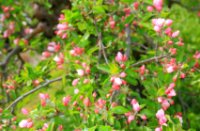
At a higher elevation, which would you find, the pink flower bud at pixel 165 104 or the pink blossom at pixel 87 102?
the pink blossom at pixel 87 102

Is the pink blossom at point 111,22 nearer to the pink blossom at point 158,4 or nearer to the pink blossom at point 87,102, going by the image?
the pink blossom at point 158,4

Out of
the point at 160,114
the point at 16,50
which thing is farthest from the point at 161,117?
the point at 16,50

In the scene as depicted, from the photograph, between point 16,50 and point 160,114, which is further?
point 16,50

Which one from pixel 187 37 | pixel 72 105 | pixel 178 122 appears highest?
pixel 187 37

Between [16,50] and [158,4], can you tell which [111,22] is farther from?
[16,50]

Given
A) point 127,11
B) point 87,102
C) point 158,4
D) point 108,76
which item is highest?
point 127,11

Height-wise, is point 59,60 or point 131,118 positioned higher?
point 59,60

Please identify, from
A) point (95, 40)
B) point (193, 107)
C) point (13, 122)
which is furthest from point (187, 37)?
point (13, 122)

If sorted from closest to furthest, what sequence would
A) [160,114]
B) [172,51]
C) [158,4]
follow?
[160,114] → [172,51] → [158,4]

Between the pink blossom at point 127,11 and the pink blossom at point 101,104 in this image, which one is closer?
the pink blossom at point 101,104

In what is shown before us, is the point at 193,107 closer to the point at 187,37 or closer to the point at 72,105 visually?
the point at 187,37

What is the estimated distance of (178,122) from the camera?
7.63 feet

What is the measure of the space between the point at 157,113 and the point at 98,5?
768 millimetres

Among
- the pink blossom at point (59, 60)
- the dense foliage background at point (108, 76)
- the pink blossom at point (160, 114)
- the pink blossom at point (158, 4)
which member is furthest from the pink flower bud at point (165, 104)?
the pink blossom at point (59, 60)
